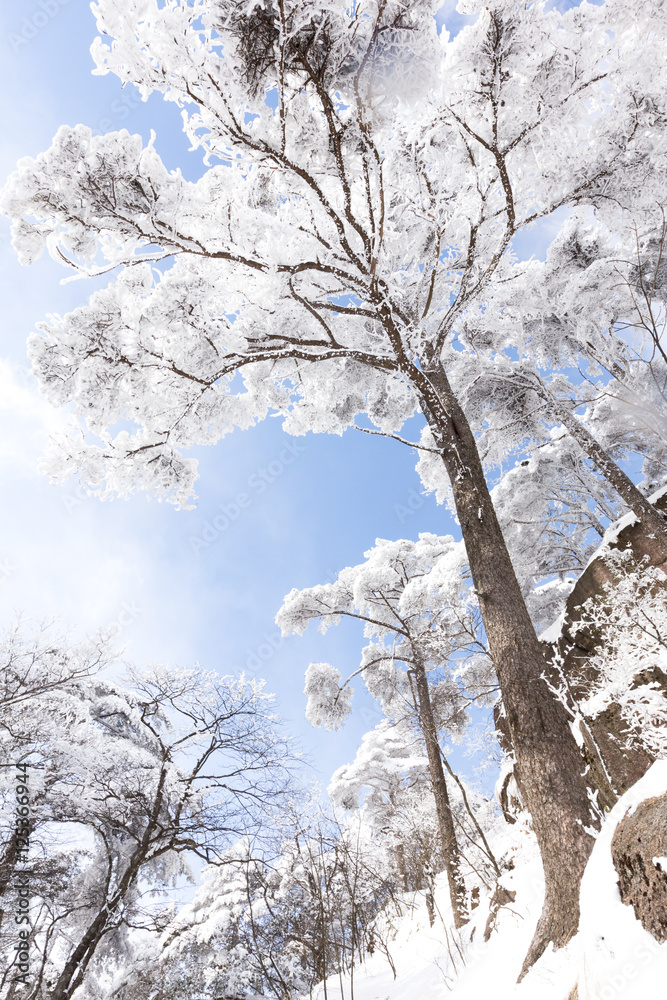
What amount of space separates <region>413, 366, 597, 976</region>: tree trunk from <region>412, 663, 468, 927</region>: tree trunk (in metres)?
2.48

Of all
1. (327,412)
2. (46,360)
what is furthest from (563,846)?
(46,360)

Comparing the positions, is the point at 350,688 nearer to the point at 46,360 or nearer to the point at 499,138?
the point at 46,360

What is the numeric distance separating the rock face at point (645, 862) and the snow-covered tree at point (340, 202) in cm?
155

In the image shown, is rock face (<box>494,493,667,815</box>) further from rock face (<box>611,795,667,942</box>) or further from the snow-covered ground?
rock face (<box>611,795,667,942</box>)

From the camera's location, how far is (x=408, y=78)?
4.21 meters

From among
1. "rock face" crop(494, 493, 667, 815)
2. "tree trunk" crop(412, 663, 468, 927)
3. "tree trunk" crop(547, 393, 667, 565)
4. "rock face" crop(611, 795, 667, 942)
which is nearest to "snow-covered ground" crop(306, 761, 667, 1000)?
"rock face" crop(611, 795, 667, 942)

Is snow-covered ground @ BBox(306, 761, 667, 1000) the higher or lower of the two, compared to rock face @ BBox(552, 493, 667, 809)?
lower

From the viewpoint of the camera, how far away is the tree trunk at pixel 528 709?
10.1 ft

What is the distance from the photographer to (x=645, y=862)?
1690 mm

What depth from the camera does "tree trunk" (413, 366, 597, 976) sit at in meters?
3.08

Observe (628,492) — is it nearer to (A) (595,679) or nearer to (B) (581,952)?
(A) (595,679)

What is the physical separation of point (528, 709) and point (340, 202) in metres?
5.78

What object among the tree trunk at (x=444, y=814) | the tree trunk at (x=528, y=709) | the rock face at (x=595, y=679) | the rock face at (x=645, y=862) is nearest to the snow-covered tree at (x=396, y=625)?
the tree trunk at (x=444, y=814)

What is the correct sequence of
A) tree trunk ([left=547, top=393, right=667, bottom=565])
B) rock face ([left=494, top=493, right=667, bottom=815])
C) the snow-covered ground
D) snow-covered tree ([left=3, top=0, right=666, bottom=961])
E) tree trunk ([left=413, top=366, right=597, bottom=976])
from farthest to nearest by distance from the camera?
tree trunk ([left=547, top=393, right=667, bottom=565])
rock face ([left=494, top=493, right=667, bottom=815])
snow-covered tree ([left=3, top=0, right=666, bottom=961])
tree trunk ([left=413, top=366, right=597, bottom=976])
the snow-covered ground
